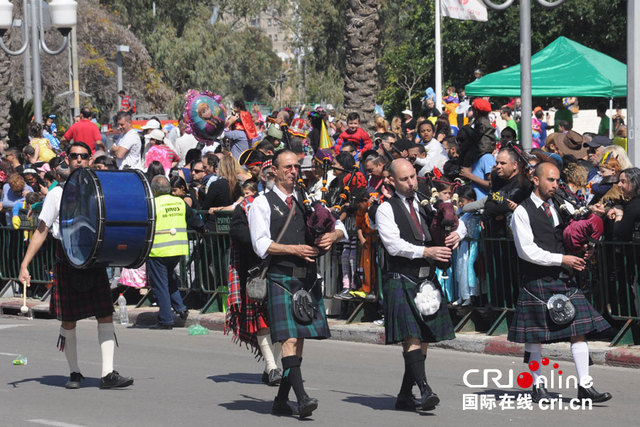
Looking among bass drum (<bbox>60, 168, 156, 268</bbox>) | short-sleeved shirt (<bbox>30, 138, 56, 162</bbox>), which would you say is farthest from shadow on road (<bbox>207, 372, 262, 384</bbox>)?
short-sleeved shirt (<bbox>30, 138, 56, 162</bbox>)

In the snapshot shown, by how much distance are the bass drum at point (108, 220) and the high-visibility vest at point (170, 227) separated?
4227 millimetres

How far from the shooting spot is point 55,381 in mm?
10445

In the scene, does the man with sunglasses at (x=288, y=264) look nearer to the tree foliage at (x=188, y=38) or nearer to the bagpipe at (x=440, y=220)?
the bagpipe at (x=440, y=220)

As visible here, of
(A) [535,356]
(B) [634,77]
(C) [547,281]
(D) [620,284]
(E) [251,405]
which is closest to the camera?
(C) [547,281]

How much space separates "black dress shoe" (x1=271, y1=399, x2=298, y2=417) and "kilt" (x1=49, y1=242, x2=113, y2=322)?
2.01m

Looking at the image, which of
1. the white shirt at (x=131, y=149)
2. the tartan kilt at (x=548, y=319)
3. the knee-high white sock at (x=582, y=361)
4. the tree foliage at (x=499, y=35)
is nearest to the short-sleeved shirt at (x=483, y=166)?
the tartan kilt at (x=548, y=319)

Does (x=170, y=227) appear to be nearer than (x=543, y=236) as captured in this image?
No

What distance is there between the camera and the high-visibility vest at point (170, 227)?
1420 centimetres

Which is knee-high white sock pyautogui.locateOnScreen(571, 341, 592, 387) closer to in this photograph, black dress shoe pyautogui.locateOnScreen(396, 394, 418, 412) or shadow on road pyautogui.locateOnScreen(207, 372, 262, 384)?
black dress shoe pyautogui.locateOnScreen(396, 394, 418, 412)

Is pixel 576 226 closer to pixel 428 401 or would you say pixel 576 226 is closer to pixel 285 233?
pixel 428 401

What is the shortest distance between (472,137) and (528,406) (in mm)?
5508

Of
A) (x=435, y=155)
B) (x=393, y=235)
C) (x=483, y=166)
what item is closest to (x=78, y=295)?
(x=393, y=235)

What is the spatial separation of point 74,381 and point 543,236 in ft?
13.7

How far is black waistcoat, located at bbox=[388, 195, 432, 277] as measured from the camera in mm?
8484
